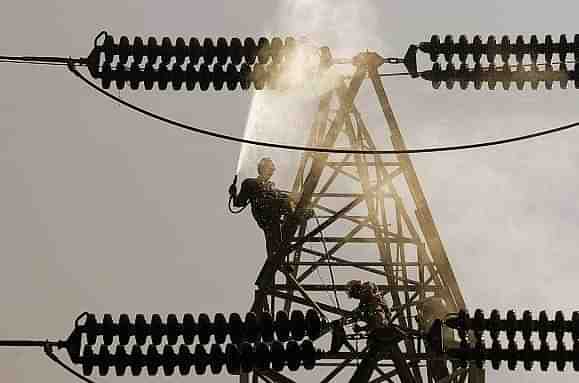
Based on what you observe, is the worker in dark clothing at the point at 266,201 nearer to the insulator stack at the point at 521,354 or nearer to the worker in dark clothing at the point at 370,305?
the worker in dark clothing at the point at 370,305

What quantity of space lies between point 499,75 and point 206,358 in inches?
221

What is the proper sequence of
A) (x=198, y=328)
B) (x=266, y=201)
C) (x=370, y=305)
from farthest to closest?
(x=266, y=201) < (x=370, y=305) < (x=198, y=328)

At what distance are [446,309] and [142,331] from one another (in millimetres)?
5532

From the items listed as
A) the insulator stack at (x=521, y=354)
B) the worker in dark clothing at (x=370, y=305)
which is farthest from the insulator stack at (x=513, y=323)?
the worker in dark clothing at (x=370, y=305)

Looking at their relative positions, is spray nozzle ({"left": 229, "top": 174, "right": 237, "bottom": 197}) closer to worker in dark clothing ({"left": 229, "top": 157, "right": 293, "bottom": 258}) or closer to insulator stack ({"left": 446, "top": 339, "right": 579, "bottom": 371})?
worker in dark clothing ({"left": 229, "top": 157, "right": 293, "bottom": 258})

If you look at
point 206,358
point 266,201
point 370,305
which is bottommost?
point 206,358

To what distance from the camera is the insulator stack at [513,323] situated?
44.6 feet

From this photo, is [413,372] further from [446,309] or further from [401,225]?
[401,225]

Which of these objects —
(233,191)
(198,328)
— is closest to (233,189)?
(233,191)

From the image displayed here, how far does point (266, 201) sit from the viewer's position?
18.8 metres

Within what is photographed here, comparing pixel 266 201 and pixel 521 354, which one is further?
pixel 266 201

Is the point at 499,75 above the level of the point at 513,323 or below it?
above

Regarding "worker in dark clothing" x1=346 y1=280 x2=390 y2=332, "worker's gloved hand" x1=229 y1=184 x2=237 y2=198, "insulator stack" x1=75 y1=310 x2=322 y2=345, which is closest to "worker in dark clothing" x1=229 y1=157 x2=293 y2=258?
"worker's gloved hand" x1=229 y1=184 x2=237 y2=198

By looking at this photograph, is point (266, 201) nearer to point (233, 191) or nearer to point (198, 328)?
point (233, 191)
